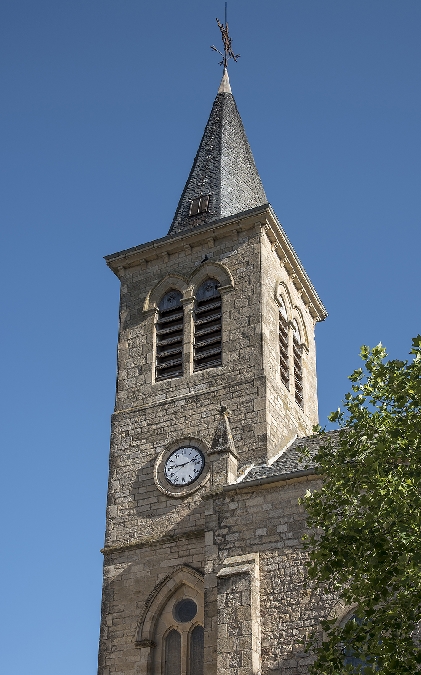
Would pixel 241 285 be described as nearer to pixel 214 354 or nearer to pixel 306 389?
pixel 214 354

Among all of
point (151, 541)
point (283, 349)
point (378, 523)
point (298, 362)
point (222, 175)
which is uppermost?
point (222, 175)

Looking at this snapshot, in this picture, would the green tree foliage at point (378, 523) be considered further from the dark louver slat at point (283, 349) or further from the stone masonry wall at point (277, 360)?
the dark louver slat at point (283, 349)

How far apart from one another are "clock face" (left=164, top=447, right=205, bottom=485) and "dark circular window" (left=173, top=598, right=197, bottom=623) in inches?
104

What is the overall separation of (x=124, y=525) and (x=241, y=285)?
631cm

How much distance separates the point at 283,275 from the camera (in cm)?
2466

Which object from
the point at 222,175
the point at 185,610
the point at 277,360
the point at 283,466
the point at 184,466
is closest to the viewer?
the point at 185,610

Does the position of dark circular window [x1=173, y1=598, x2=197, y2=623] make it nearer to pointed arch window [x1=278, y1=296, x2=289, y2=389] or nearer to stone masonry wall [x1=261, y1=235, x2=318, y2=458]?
stone masonry wall [x1=261, y1=235, x2=318, y2=458]

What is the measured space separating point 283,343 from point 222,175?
17.9 ft

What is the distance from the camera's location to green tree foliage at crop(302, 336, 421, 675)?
10711 mm

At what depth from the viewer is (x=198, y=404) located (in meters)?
21.6

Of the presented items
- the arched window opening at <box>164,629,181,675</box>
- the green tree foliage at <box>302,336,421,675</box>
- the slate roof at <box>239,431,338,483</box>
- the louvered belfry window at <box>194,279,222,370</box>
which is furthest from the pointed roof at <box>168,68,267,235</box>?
the green tree foliage at <box>302,336,421,675</box>

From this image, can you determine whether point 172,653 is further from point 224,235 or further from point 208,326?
point 224,235

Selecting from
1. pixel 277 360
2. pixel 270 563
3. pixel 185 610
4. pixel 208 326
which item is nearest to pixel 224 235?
pixel 208 326

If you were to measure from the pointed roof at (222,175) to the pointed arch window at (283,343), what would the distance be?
2.81 meters
